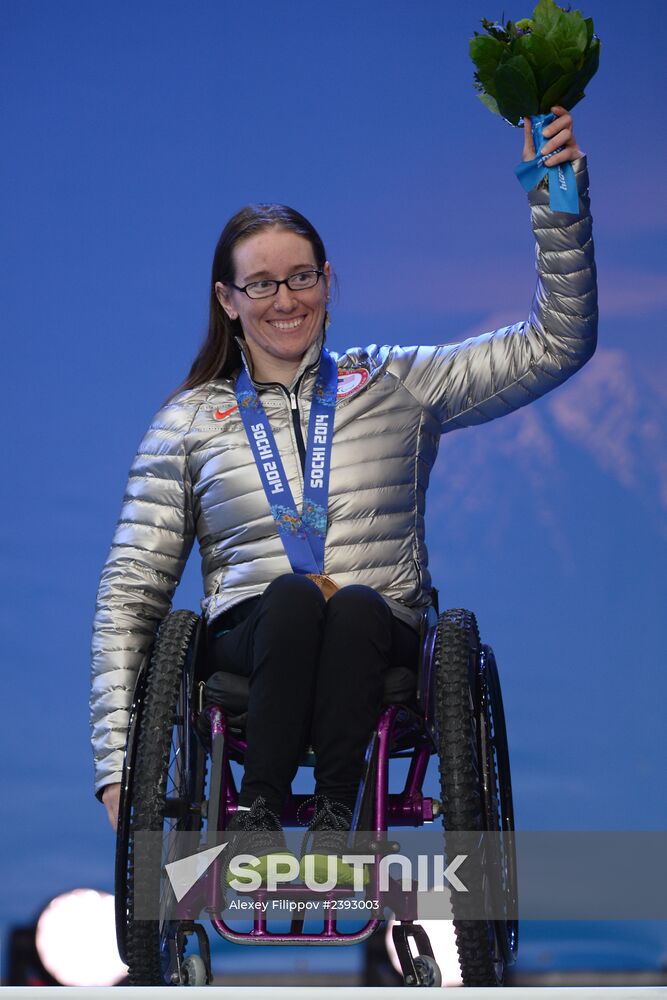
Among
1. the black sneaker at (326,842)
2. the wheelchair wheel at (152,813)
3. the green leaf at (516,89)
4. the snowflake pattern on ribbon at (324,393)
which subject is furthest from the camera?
the snowflake pattern on ribbon at (324,393)

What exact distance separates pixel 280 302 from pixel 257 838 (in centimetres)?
98

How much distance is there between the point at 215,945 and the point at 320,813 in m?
1.38

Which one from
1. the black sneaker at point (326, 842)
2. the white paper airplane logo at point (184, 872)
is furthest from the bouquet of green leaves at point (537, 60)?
the white paper airplane logo at point (184, 872)

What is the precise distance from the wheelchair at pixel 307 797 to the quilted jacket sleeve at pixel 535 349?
47 centimetres

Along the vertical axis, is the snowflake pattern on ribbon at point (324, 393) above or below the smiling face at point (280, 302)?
below

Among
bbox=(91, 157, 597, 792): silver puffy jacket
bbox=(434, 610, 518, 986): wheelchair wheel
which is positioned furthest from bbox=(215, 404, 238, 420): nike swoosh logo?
bbox=(434, 610, 518, 986): wheelchair wheel

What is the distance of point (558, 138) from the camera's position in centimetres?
208

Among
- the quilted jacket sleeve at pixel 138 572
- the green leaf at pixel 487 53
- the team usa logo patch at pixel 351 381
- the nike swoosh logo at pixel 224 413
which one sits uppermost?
the green leaf at pixel 487 53

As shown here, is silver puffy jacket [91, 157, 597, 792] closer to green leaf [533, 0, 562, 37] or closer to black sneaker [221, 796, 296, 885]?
green leaf [533, 0, 562, 37]

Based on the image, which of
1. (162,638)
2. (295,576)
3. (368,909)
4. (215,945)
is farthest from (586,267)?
(215,945)

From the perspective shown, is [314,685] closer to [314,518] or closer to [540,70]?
[314,518]

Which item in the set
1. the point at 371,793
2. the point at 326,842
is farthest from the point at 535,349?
the point at 326,842

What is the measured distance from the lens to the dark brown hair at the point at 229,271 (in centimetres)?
236

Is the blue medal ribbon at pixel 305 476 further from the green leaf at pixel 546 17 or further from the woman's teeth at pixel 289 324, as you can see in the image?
the green leaf at pixel 546 17
